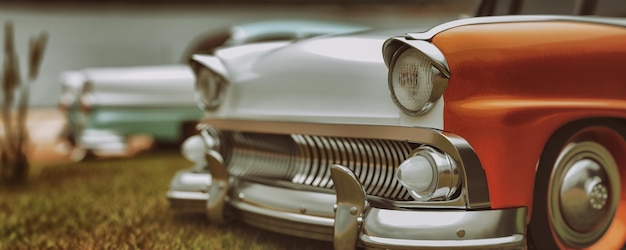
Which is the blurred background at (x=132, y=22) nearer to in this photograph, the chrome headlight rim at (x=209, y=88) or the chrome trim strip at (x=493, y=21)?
the chrome headlight rim at (x=209, y=88)

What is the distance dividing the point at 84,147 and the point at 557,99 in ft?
15.4

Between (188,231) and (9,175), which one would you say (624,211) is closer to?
(188,231)

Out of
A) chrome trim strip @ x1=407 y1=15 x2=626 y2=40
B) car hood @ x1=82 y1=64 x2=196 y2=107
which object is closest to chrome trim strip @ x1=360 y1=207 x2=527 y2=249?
chrome trim strip @ x1=407 y1=15 x2=626 y2=40

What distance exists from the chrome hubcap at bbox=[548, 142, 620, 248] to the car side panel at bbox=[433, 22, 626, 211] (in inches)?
5.6

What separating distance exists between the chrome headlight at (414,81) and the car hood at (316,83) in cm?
5

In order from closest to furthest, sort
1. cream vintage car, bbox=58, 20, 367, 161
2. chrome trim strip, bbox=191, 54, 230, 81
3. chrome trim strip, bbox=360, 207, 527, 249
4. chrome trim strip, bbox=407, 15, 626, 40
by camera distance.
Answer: chrome trim strip, bbox=360, 207, 527, 249 → chrome trim strip, bbox=407, 15, 626, 40 → chrome trim strip, bbox=191, 54, 230, 81 → cream vintage car, bbox=58, 20, 367, 161

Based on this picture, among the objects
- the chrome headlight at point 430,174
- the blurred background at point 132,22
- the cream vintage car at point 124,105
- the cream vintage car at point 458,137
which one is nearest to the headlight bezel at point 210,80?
the cream vintage car at point 458,137

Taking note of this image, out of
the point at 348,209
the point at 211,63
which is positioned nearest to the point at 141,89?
the point at 211,63

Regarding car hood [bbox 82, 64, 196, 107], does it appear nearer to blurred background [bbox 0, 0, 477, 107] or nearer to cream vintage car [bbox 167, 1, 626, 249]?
cream vintage car [bbox 167, 1, 626, 249]

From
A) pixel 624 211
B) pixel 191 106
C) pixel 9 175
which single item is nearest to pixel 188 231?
pixel 624 211

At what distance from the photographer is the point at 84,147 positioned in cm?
616

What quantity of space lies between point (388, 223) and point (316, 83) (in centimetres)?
66

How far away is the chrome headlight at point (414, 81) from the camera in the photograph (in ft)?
7.24

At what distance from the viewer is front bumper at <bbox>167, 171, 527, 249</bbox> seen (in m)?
2.17
